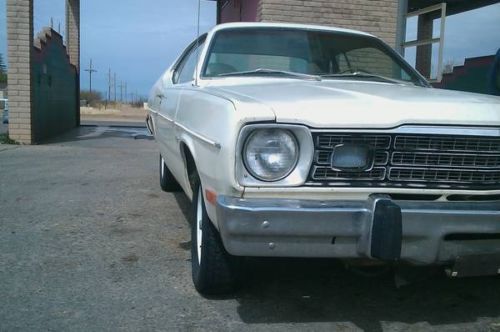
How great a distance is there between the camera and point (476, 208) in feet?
8.61

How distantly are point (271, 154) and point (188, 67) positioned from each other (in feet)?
7.54

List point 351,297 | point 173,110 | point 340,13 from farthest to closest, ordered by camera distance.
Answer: point 340,13, point 173,110, point 351,297

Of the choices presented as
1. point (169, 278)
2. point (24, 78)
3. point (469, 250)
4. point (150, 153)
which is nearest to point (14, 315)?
point (169, 278)

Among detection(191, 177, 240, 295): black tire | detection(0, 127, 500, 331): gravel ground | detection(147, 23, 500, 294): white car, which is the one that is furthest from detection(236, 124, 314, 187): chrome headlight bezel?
detection(0, 127, 500, 331): gravel ground

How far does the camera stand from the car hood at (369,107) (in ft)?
8.30

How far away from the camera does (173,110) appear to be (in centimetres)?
411

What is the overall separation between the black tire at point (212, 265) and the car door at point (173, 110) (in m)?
0.88

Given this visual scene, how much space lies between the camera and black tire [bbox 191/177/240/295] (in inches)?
117

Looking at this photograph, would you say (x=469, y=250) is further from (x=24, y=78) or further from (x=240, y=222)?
(x=24, y=78)

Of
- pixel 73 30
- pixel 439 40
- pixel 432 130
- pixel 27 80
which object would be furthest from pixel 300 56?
pixel 73 30

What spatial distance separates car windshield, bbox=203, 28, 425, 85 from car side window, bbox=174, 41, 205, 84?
26cm

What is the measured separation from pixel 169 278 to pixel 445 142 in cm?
192

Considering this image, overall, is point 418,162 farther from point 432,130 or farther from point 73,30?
point 73,30

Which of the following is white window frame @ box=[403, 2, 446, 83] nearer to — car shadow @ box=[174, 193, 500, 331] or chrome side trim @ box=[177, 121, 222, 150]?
car shadow @ box=[174, 193, 500, 331]
